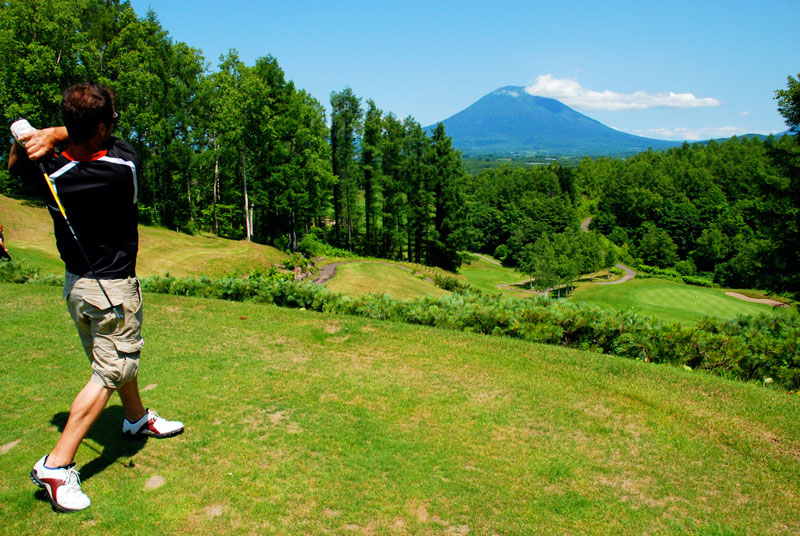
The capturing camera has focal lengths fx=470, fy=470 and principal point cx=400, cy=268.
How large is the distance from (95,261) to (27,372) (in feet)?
11.4

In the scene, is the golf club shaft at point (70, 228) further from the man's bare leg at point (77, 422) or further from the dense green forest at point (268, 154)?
the dense green forest at point (268, 154)

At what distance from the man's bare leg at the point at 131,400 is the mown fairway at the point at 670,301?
37399mm

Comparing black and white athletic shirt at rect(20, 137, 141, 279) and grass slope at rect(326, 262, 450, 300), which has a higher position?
black and white athletic shirt at rect(20, 137, 141, 279)

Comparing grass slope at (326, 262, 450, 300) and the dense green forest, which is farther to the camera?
the dense green forest

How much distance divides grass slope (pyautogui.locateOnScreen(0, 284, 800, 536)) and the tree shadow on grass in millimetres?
16

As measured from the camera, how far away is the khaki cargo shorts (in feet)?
11.8

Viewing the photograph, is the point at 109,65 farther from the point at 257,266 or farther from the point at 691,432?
the point at 691,432

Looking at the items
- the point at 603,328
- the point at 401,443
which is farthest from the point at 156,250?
the point at 401,443

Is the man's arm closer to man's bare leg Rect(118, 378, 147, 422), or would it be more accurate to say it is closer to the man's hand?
the man's hand

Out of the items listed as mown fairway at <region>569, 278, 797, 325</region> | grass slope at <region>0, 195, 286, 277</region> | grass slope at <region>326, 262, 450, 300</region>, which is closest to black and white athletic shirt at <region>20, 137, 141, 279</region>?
grass slope at <region>0, 195, 286, 277</region>

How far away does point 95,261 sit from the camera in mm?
3607

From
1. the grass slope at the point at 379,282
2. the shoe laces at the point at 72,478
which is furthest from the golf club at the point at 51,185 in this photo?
the grass slope at the point at 379,282

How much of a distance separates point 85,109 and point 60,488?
109 inches

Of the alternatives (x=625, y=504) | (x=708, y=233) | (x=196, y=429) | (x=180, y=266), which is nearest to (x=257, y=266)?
(x=180, y=266)
